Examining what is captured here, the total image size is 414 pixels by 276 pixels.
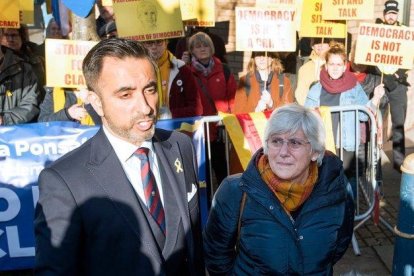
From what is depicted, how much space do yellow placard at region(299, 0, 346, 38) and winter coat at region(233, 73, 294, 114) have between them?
1238 millimetres

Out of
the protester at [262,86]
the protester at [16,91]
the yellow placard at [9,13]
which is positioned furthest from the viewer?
the protester at [262,86]

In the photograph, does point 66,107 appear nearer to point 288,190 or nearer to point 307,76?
point 288,190

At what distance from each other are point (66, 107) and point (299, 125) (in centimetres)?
261

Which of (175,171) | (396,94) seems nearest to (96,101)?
(175,171)

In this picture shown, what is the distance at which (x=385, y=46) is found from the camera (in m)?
5.23

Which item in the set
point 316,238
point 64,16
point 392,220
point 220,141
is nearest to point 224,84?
point 220,141

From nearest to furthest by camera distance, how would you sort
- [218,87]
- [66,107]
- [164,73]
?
[66,107]
[164,73]
[218,87]

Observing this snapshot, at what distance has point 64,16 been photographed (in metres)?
7.19

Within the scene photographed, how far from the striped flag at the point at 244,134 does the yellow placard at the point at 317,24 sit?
2410 mm

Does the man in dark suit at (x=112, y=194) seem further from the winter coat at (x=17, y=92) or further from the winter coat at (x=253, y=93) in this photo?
the winter coat at (x=253, y=93)

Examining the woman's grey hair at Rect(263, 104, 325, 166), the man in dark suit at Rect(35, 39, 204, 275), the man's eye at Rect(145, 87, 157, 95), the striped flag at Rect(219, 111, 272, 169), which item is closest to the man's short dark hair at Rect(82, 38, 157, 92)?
the man in dark suit at Rect(35, 39, 204, 275)

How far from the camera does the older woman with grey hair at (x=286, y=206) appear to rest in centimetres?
240

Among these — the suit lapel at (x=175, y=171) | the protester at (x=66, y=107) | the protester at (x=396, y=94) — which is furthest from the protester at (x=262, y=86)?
the suit lapel at (x=175, y=171)

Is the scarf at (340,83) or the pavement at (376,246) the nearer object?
the pavement at (376,246)
